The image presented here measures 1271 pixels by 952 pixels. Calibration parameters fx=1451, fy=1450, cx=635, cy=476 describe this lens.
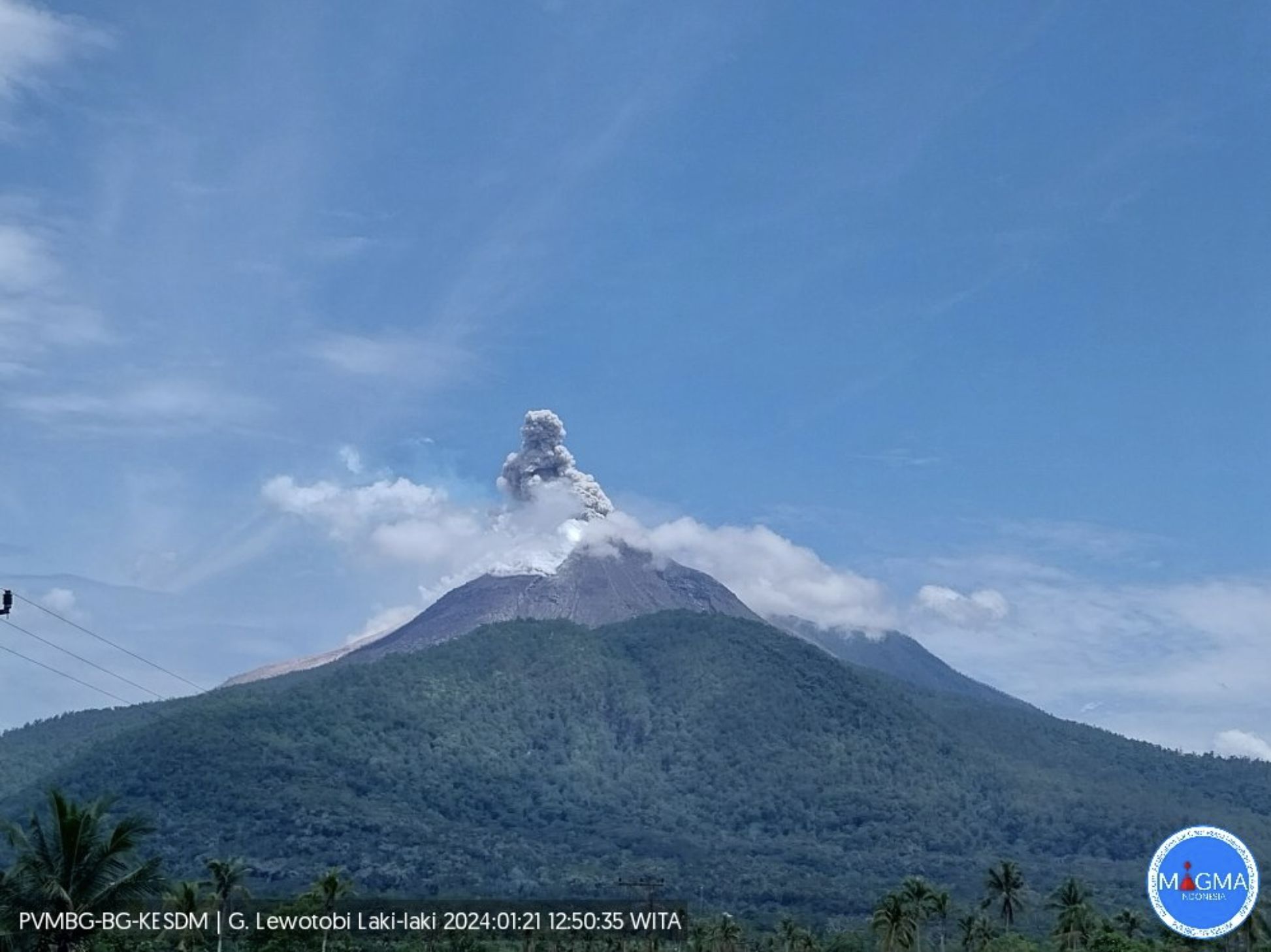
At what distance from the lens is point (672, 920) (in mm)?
108688

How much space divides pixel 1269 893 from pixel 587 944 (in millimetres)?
117442

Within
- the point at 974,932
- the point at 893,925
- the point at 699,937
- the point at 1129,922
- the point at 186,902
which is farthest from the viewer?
the point at 974,932

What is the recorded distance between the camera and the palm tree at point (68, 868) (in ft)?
111

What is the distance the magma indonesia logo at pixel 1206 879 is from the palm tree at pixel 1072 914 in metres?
54.6

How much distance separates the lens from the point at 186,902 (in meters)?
69.6

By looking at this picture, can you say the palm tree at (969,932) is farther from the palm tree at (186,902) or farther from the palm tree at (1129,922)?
the palm tree at (186,902)

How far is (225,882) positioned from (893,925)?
38461 millimetres

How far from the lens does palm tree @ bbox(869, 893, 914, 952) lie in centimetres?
8444

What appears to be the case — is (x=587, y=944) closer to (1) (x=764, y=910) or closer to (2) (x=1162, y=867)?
(1) (x=764, y=910)

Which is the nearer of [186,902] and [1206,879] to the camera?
[1206,879]

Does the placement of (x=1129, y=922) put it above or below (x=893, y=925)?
below

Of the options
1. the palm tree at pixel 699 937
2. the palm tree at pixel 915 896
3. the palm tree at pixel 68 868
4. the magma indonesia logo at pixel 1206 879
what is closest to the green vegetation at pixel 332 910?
the palm tree at pixel 68 868

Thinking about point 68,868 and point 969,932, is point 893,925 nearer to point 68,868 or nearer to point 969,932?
point 969,932

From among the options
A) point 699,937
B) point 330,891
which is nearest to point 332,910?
point 330,891
